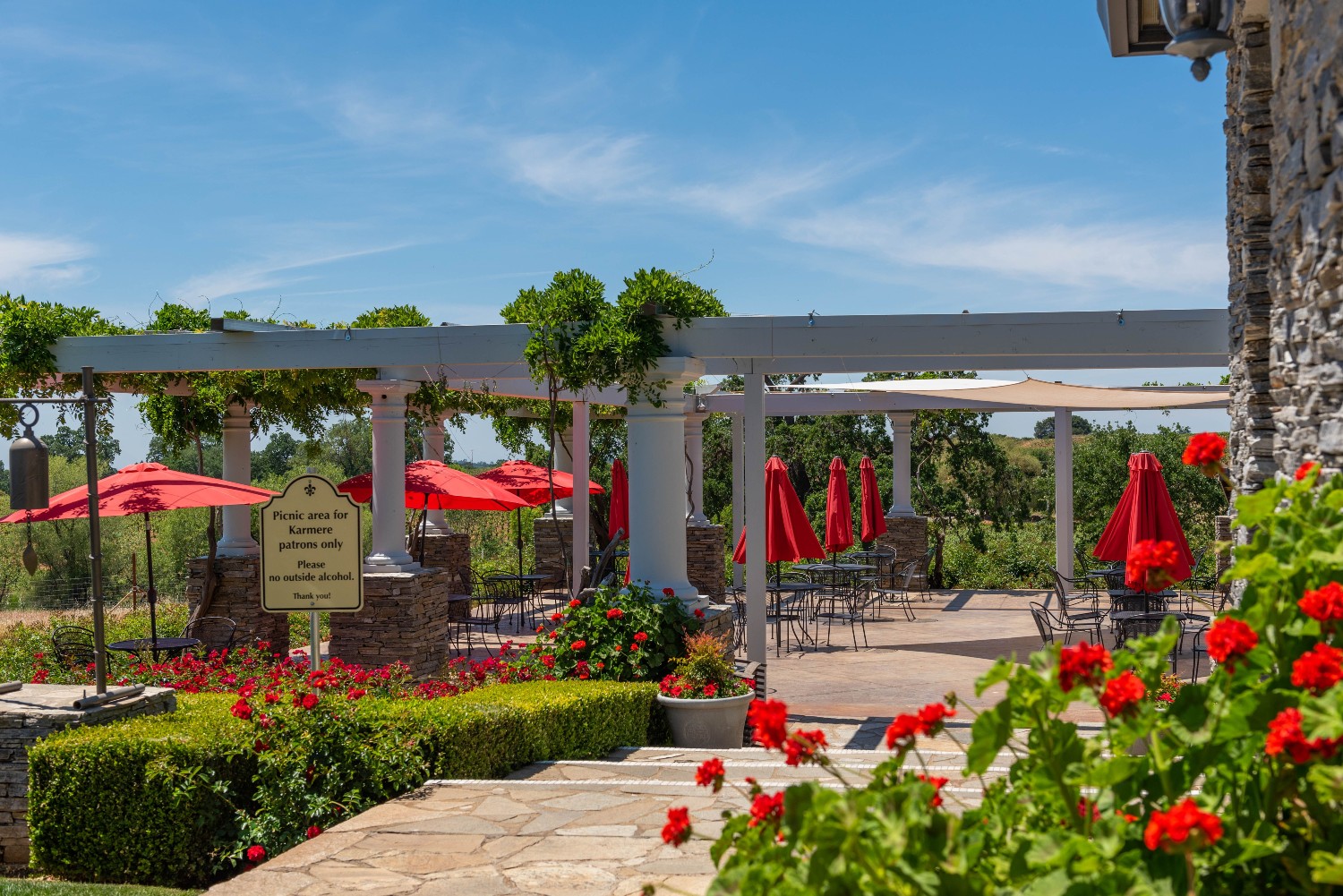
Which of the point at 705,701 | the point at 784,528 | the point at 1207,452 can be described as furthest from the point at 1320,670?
the point at 784,528

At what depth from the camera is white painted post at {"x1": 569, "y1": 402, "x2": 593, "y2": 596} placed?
12.5 metres

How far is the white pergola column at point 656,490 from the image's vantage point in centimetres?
853

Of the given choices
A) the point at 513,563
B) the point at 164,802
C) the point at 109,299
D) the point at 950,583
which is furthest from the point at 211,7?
the point at 950,583

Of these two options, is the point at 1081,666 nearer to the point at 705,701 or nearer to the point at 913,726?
the point at 913,726

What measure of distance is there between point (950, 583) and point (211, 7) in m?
15.1

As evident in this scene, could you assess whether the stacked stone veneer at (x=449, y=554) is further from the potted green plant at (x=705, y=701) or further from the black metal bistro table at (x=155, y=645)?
the potted green plant at (x=705, y=701)

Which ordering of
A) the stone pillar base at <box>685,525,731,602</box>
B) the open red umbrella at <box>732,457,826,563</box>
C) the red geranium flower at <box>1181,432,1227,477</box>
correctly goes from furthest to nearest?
the stone pillar base at <box>685,525,731,602</box>, the open red umbrella at <box>732,457,826,563</box>, the red geranium flower at <box>1181,432,1227,477</box>

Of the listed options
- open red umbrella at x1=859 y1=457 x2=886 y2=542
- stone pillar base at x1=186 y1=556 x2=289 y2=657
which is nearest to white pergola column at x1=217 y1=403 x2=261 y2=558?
stone pillar base at x1=186 y1=556 x2=289 y2=657

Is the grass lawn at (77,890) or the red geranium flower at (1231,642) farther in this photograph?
the grass lawn at (77,890)

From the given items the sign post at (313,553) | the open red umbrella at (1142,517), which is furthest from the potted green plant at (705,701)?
the open red umbrella at (1142,517)

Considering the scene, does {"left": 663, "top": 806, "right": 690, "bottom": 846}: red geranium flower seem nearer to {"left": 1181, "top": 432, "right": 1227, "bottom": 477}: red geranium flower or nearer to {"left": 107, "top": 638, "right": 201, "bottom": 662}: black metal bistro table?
{"left": 1181, "top": 432, "right": 1227, "bottom": 477}: red geranium flower

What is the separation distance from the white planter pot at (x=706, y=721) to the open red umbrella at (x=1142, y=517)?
542 cm

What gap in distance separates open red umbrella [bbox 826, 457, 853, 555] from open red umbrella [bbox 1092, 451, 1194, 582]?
3164 millimetres

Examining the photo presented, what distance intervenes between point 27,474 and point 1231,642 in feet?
19.2
